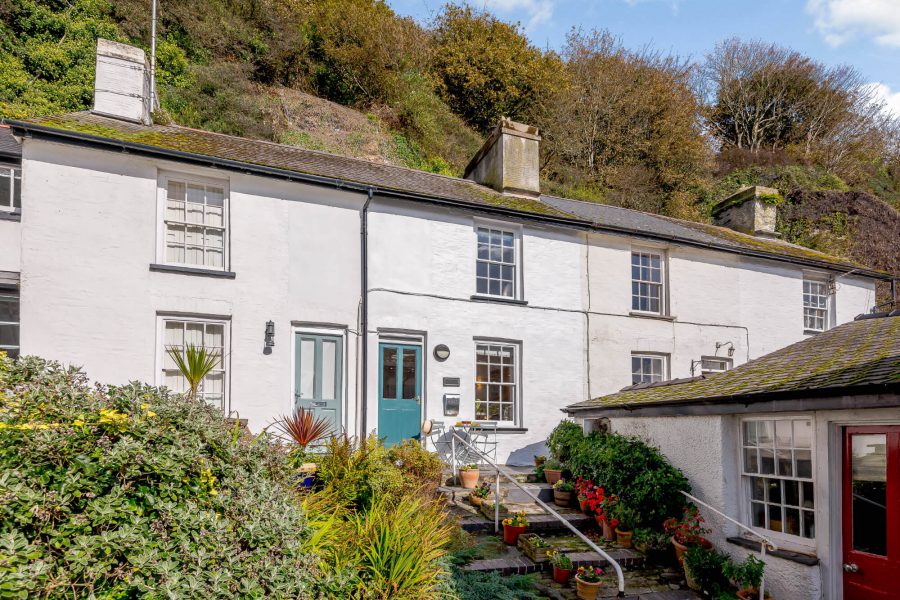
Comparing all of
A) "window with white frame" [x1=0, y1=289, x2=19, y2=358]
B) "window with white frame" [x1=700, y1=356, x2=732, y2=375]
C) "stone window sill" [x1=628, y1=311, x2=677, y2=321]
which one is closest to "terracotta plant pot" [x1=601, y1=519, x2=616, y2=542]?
"stone window sill" [x1=628, y1=311, x2=677, y2=321]

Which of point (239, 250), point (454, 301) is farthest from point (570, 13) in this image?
point (239, 250)

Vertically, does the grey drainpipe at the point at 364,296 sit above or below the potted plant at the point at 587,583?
above

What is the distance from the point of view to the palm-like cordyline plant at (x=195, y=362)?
9.00m

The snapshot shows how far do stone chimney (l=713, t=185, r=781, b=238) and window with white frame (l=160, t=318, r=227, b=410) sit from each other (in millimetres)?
16642

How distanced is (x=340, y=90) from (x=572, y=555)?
23255 mm

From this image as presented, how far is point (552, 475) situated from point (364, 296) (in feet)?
16.3

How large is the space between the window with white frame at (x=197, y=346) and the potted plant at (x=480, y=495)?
4.65 m

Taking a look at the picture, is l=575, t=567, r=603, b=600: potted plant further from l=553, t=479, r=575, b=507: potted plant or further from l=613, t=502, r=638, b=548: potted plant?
l=553, t=479, r=575, b=507: potted plant

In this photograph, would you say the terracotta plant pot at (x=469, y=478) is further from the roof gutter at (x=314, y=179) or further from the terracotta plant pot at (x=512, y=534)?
the roof gutter at (x=314, y=179)

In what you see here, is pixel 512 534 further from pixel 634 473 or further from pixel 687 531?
pixel 687 531

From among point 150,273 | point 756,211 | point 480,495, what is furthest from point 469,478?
point 756,211

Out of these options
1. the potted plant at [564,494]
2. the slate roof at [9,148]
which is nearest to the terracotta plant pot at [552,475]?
the potted plant at [564,494]

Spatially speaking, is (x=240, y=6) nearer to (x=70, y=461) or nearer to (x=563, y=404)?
(x=563, y=404)

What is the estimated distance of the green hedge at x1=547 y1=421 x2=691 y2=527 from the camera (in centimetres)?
817
